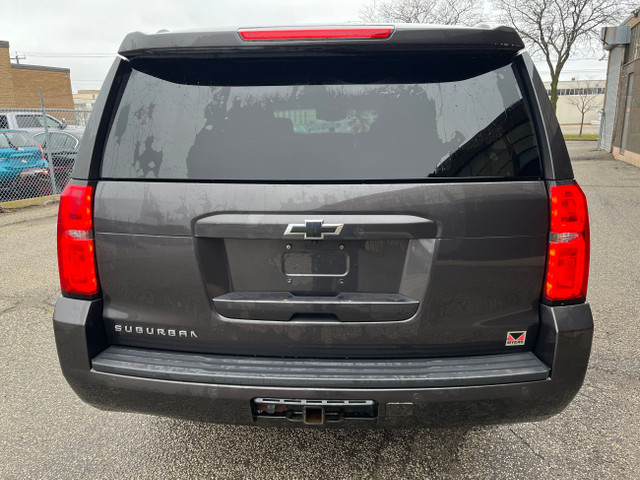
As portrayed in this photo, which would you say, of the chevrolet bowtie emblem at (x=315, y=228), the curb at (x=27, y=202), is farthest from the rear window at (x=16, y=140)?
the chevrolet bowtie emblem at (x=315, y=228)

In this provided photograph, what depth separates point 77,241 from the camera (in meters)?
2.03

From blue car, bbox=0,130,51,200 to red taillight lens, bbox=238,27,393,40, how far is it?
10811mm

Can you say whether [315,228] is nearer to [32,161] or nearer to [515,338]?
[515,338]

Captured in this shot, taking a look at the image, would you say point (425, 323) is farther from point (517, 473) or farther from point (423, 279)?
point (517, 473)

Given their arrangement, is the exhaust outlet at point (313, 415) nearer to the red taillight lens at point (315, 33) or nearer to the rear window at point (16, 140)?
the red taillight lens at point (315, 33)

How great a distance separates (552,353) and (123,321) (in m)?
1.74

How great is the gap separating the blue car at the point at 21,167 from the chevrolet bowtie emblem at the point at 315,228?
11025 mm

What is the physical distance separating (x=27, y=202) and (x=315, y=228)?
11218 millimetres

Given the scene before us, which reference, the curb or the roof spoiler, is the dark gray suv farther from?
the curb

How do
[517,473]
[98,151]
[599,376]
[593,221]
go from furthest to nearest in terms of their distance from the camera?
[593,221]
[599,376]
[517,473]
[98,151]

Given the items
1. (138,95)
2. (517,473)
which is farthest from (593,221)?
(138,95)

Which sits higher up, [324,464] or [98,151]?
[98,151]

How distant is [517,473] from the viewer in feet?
7.96

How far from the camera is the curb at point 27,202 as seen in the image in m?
10.6
